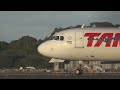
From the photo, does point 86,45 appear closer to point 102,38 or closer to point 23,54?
point 102,38

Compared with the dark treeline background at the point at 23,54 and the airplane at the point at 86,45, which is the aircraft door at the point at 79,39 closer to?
the airplane at the point at 86,45

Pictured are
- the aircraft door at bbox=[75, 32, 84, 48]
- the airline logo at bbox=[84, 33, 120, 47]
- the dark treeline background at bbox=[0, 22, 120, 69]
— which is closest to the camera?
the airline logo at bbox=[84, 33, 120, 47]

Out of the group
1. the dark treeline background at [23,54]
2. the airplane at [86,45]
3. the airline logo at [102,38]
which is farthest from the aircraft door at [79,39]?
the dark treeline background at [23,54]

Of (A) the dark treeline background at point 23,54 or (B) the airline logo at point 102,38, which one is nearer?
(B) the airline logo at point 102,38

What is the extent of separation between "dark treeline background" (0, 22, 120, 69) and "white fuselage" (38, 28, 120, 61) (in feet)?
168

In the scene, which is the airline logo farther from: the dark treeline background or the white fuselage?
the dark treeline background

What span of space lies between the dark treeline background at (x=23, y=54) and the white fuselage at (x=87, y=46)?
51164 millimetres

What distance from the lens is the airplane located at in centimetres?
3050

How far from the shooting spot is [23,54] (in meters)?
112

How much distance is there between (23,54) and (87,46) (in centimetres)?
8311

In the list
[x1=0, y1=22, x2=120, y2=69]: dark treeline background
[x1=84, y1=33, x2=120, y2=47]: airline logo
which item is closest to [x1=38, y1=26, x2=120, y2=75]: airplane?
[x1=84, y1=33, x2=120, y2=47]: airline logo

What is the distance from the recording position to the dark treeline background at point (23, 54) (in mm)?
97250
